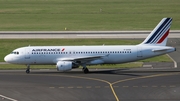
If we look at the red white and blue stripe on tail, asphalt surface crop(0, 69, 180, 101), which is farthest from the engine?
the red white and blue stripe on tail

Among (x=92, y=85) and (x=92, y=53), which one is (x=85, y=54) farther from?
(x=92, y=85)

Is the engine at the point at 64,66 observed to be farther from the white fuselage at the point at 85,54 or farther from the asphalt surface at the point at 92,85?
the white fuselage at the point at 85,54

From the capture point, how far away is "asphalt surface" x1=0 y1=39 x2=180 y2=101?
1833 inches

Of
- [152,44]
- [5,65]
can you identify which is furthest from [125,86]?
[5,65]

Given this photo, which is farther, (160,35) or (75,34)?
(75,34)

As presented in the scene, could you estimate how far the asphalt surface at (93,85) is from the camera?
153 feet

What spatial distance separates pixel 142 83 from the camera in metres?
53.3

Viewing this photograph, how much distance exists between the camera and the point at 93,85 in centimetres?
5247

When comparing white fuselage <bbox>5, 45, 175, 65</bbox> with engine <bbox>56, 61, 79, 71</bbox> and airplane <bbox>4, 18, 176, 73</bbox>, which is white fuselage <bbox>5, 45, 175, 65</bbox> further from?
engine <bbox>56, 61, 79, 71</bbox>

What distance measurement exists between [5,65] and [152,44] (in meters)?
21.5

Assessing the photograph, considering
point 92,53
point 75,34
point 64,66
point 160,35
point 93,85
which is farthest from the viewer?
point 75,34

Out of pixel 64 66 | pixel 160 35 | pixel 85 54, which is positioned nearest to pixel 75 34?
pixel 85 54
